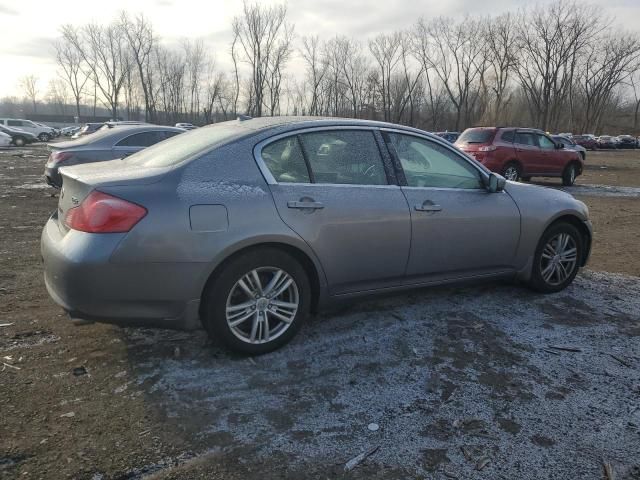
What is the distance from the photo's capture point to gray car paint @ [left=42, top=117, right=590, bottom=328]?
2762mm

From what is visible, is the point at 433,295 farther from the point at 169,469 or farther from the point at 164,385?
the point at 169,469

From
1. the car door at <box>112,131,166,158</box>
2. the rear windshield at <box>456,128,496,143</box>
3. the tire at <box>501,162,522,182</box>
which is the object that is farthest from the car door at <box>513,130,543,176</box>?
the car door at <box>112,131,166,158</box>

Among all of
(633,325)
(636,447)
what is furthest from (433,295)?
(636,447)

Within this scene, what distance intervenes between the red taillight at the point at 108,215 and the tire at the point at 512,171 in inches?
497

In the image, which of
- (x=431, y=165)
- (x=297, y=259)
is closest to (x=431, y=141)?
(x=431, y=165)

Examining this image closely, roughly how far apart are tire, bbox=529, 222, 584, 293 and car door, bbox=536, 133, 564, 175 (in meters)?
10.7

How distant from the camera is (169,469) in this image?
2.16 metres

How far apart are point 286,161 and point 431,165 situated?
1305 millimetres

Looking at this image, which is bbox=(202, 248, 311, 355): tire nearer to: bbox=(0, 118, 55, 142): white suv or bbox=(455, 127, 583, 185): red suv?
bbox=(455, 127, 583, 185): red suv

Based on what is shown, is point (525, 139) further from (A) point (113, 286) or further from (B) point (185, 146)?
(A) point (113, 286)

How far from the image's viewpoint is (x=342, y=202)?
3352 mm

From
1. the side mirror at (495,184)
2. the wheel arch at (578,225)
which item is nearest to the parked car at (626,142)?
the wheel arch at (578,225)

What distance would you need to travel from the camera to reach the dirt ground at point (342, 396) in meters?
2.24

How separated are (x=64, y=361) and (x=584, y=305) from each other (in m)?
4.21
